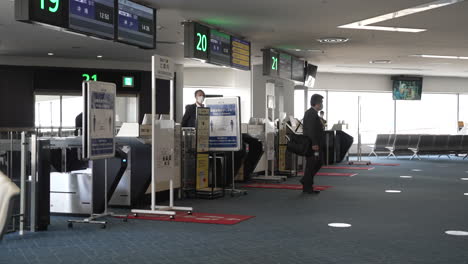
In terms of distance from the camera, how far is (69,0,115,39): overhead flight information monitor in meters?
6.63

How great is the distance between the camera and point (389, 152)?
20625 mm

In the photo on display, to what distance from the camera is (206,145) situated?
8.73 m

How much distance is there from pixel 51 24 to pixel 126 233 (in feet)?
7.52

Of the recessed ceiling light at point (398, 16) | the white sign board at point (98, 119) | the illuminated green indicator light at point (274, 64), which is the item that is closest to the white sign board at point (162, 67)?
the white sign board at point (98, 119)

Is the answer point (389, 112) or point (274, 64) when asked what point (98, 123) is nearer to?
point (274, 64)

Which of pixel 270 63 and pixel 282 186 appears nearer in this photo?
pixel 282 186

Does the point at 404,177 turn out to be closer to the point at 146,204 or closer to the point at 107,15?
the point at 146,204

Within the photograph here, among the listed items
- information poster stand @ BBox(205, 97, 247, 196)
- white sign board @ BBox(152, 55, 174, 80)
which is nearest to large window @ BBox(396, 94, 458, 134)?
information poster stand @ BBox(205, 97, 247, 196)

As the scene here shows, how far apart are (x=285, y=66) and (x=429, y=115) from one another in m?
11.6

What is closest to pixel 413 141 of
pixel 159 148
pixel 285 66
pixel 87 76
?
pixel 285 66

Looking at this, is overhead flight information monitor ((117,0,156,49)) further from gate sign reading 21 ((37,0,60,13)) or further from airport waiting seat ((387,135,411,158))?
airport waiting seat ((387,135,411,158))

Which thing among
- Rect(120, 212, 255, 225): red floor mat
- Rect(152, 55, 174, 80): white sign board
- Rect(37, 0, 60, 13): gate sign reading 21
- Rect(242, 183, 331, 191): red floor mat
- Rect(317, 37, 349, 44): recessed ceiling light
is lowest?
Rect(242, 183, 331, 191): red floor mat

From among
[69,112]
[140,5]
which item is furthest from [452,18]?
[69,112]

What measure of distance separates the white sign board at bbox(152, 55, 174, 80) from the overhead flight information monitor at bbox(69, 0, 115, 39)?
819mm
